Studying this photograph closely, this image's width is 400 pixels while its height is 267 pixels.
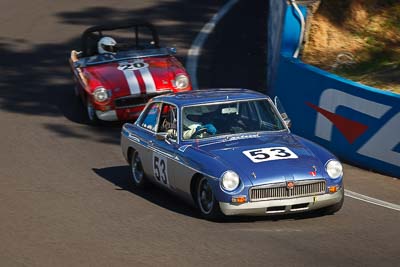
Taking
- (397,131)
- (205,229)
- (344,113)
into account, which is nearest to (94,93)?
(344,113)

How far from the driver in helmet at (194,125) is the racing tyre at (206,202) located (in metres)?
0.85

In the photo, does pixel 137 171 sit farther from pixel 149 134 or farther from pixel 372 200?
pixel 372 200

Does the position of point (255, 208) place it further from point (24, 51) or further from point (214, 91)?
point (24, 51)

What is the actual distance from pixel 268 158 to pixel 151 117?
2.36m

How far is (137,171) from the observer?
40.3 ft

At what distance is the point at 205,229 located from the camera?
982 centimetres

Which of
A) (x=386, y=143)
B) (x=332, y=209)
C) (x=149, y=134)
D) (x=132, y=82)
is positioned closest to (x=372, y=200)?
(x=332, y=209)

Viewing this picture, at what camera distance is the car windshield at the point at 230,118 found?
11.1m

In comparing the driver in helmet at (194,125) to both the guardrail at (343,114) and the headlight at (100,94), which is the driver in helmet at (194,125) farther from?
the headlight at (100,94)

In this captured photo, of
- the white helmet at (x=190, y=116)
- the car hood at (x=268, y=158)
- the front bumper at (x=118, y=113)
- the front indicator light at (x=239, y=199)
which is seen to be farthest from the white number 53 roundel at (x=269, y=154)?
the front bumper at (x=118, y=113)

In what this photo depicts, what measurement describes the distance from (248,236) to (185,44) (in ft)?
43.9

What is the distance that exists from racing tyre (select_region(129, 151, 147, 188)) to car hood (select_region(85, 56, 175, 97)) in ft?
12.4

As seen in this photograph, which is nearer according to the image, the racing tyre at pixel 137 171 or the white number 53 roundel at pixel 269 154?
the white number 53 roundel at pixel 269 154

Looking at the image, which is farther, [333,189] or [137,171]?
[137,171]
